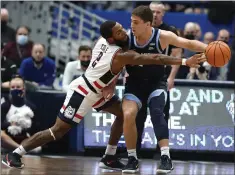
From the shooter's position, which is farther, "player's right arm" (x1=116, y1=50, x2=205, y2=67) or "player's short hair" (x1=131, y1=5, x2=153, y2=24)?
"player's short hair" (x1=131, y1=5, x2=153, y2=24)

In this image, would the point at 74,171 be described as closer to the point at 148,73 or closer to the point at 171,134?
the point at 148,73

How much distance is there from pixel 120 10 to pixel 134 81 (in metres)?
7.72

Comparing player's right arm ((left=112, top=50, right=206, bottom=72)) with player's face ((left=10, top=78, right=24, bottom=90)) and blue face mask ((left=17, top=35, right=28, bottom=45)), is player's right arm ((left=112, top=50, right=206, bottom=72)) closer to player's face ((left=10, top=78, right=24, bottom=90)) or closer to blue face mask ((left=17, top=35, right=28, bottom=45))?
player's face ((left=10, top=78, right=24, bottom=90))

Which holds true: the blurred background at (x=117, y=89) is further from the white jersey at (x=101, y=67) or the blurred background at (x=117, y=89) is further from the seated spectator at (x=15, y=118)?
the white jersey at (x=101, y=67)

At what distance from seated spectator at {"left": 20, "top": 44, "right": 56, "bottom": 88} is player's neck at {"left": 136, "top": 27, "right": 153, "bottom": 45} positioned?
4235mm

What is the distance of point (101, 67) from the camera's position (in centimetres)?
977

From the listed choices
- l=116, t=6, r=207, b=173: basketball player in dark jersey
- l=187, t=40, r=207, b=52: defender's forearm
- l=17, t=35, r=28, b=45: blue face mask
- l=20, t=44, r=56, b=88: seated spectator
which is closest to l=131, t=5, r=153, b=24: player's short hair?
l=116, t=6, r=207, b=173: basketball player in dark jersey

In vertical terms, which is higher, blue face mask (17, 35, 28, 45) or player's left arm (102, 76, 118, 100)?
blue face mask (17, 35, 28, 45)

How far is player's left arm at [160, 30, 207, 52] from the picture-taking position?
9.61m

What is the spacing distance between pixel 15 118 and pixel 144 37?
3497 millimetres

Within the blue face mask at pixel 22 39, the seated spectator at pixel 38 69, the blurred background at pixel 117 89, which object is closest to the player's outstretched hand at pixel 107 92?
the blurred background at pixel 117 89

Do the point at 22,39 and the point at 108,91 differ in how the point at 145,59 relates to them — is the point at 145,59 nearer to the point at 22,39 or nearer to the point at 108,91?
the point at 108,91

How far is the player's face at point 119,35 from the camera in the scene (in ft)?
31.5

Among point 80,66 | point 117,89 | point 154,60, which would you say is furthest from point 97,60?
point 80,66
